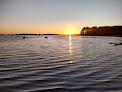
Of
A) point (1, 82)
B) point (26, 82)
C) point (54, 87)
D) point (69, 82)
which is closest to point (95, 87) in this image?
point (69, 82)

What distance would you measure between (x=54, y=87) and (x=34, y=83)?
102cm

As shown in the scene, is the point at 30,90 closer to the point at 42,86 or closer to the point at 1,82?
the point at 42,86

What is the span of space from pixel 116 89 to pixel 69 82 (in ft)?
6.51

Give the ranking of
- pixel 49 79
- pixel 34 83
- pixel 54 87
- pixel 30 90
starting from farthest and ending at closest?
pixel 49 79 < pixel 34 83 < pixel 54 87 < pixel 30 90

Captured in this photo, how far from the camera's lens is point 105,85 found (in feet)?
16.8

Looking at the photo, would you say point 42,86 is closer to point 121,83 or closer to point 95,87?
point 95,87

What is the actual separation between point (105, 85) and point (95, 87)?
576 mm

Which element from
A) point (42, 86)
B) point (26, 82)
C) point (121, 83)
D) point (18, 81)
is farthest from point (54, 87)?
point (121, 83)

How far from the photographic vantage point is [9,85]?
500 cm

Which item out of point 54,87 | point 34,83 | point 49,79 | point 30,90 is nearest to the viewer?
point 30,90

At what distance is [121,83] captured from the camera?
5.34m

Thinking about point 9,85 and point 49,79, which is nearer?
point 9,85

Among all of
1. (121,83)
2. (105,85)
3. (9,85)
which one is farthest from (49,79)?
(121,83)

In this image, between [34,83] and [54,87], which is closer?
[54,87]
